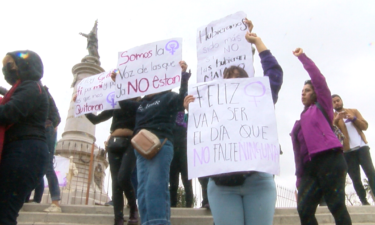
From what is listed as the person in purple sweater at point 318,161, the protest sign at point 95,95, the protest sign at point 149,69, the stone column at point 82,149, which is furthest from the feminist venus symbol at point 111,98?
the stone column at point 82,149

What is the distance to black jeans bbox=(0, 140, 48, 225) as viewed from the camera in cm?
243

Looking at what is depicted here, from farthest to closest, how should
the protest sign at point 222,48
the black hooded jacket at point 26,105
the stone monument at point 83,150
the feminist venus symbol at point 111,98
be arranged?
the stone monument at point 83,150, the feminist venus symbol at point 111,98, the protest sign at point 222,48, the black hooded jacket at point 26,105

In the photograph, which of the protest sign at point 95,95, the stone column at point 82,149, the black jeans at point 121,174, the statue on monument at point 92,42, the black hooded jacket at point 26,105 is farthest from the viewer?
the statue on monument at point 92,42

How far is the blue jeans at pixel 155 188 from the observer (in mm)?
2943

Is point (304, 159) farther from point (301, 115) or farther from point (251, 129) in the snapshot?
point (251, 129)

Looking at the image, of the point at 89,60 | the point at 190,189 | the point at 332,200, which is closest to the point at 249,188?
the point at 332,200

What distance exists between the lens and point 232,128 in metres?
2.67

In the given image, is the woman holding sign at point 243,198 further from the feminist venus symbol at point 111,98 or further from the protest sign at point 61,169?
the protest sign at point 61,169

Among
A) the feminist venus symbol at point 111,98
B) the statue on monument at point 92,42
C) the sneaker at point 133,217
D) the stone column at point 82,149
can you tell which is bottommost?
the sneaker at point 133,217

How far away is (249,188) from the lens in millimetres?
2414

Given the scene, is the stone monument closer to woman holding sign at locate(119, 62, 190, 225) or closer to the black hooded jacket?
woman holding sign at locate(119, 62, 190, 225)

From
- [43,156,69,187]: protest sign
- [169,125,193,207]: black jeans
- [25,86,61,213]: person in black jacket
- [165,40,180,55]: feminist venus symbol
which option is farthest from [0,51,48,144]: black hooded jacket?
[43,156,69,187]: protest sign

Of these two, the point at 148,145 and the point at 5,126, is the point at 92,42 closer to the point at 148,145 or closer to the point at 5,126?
the point at 148,145

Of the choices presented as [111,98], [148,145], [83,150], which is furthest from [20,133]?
[83,150]
